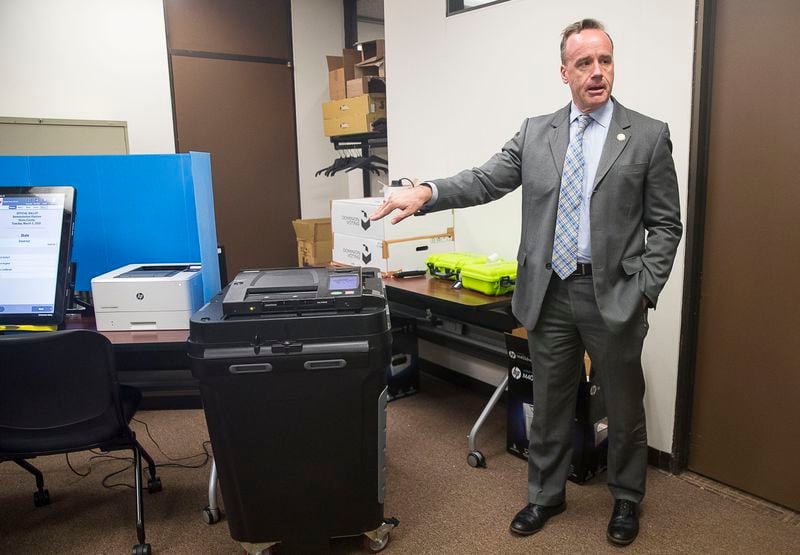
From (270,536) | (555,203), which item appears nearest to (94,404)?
(270,536)

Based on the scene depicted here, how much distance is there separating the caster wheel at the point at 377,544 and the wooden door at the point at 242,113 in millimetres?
3070

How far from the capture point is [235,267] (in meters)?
4.78

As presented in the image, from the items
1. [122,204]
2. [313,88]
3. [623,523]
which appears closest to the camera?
[623,523]

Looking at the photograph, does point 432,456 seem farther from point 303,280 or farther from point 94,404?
point 94,404

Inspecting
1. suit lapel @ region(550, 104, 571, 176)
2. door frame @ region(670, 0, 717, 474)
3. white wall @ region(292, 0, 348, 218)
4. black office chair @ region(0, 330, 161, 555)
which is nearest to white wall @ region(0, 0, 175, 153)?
white wall @ region(292, 0, 348, 218)

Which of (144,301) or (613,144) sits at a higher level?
(613,144)

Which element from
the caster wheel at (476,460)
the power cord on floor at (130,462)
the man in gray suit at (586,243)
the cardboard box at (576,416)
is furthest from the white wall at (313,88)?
the man in gray suit at (586,243)

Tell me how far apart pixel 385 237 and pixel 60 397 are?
1.59m

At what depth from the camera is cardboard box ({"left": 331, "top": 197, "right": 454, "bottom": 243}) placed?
302 centimetres

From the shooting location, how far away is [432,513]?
2262mm

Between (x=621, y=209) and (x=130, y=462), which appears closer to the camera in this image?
(x=621, y=209)

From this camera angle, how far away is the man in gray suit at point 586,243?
1.85 meters

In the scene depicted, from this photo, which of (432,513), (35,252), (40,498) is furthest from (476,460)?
(35,252)

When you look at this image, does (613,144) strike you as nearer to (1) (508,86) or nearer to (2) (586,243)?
(2) (586,243)
